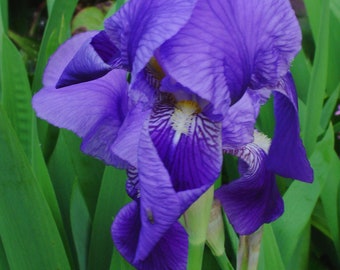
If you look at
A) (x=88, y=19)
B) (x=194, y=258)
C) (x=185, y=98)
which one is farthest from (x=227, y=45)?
(x=88, y=19)

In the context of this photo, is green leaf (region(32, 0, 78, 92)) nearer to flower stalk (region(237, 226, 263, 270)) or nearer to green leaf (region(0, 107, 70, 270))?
green leaf (region(0, 107, 70, 270))

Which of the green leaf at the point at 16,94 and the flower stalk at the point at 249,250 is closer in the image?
the flower stalk at the point at 249,250

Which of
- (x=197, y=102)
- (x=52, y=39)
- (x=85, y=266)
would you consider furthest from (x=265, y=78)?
(x=52, y=39)

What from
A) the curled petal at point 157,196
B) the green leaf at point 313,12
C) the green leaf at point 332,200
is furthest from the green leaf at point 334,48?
the curled petal at point 157,196

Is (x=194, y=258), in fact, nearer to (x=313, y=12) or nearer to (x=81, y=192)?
(x=81, y=192)

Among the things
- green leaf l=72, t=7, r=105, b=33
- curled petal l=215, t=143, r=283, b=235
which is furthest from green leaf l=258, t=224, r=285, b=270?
green leaf l=72, t=7, r=105, b=33

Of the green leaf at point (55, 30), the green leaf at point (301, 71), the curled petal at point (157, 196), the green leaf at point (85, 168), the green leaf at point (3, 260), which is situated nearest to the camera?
the curled petal at point (157, 196)

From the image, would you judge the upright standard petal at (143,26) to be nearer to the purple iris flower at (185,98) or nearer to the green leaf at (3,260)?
the purple iris flower at (185,98)
